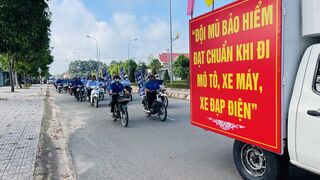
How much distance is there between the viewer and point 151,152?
23.4 feet

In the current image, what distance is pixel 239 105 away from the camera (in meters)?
4.71

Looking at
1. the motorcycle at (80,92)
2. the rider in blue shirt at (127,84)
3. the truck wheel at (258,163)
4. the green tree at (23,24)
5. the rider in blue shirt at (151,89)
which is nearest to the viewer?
the truck wheel at (258,163)

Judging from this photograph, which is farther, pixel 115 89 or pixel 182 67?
pixel 182 67

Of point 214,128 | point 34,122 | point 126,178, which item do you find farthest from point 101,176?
point 34,122

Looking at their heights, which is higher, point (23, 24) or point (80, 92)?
point (23, 24)

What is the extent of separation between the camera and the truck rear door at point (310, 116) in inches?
145

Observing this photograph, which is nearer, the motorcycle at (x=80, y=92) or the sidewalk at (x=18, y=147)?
the sidewalk at (x=18, y=147)

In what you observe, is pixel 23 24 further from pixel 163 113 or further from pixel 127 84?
pixel 163 113

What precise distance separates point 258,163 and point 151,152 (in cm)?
281

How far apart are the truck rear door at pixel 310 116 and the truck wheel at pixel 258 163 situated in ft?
1.67

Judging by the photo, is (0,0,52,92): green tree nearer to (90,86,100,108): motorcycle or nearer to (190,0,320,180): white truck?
(90,86,100,108): motorcycle

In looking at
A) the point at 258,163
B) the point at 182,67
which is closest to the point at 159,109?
the point at 258,163

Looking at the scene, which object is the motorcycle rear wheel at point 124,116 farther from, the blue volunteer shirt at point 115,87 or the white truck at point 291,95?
the white truck at point 291,95

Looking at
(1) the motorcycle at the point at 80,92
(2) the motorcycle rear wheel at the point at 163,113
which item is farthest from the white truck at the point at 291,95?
(1) the motorcycle at the point at 80,92
